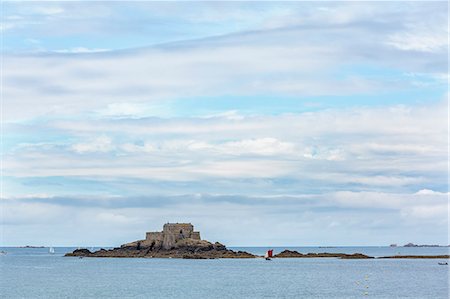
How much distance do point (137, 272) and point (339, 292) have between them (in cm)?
4512

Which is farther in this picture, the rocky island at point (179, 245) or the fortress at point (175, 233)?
the rocky island at point (179, 245)

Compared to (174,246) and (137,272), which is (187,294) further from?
(174,246)

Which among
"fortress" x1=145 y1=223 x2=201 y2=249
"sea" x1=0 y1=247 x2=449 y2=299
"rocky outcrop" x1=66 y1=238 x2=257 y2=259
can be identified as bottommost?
"sea" x1=0 y1=247 x2=449 y2=299

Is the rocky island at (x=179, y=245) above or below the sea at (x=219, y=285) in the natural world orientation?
above

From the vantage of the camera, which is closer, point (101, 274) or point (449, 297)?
point (449, 297)

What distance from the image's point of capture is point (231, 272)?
123875 mm

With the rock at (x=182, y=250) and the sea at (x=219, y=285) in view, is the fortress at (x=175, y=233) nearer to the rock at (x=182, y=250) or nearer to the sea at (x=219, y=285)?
the rock at (x=182, y=250)

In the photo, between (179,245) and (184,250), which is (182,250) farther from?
(179,245)

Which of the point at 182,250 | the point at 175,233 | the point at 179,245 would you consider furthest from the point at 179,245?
the point at 175,233

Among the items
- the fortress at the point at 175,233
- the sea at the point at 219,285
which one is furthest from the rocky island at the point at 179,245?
the sea at the point at 219,285

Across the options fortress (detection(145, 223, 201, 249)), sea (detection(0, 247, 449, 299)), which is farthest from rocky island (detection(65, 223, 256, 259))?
sea (detection(0, 247, 449, 299))

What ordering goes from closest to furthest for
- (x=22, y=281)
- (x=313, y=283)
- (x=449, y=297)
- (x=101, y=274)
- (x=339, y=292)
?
(x=449, y=297) → (x=339, y=292) → (x=313, y=283) → (x=22, y=281) → (x=101, y=274)

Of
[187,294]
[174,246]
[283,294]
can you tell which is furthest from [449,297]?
[174,246]

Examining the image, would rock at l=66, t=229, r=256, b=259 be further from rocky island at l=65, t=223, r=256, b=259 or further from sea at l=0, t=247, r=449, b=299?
sea at l=0, t=247, r=449, b=299
